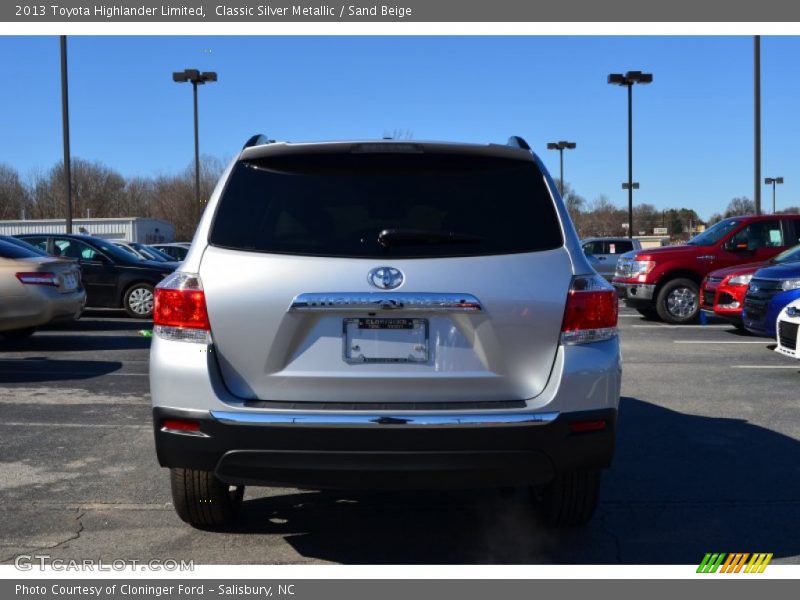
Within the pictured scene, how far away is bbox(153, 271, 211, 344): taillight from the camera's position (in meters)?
3.66

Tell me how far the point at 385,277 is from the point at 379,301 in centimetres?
10

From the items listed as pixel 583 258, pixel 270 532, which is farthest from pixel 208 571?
pixel 583 258

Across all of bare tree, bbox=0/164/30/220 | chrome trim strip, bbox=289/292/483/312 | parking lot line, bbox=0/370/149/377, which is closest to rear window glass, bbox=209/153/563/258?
chrome trim strip, bbox=289/292/483/312

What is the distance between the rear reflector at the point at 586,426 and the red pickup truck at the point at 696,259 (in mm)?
12693

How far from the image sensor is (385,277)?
356 cm

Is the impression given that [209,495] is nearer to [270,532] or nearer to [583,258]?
[270,532]

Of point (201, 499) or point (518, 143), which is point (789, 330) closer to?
point (518, 143)

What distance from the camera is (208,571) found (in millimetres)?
3852

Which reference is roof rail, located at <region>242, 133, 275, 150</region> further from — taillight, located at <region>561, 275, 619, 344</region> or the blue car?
the blue car

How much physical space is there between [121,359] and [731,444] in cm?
720

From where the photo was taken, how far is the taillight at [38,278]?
1107cm

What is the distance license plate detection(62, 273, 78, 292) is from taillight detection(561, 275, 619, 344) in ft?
30.8

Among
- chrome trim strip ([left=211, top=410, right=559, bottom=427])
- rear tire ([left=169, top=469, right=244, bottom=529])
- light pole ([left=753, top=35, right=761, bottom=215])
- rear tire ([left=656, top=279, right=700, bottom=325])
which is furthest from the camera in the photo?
light pole ([left=753, top=35, right=761, bottom=215])

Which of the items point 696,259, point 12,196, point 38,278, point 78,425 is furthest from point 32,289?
point 12,196
